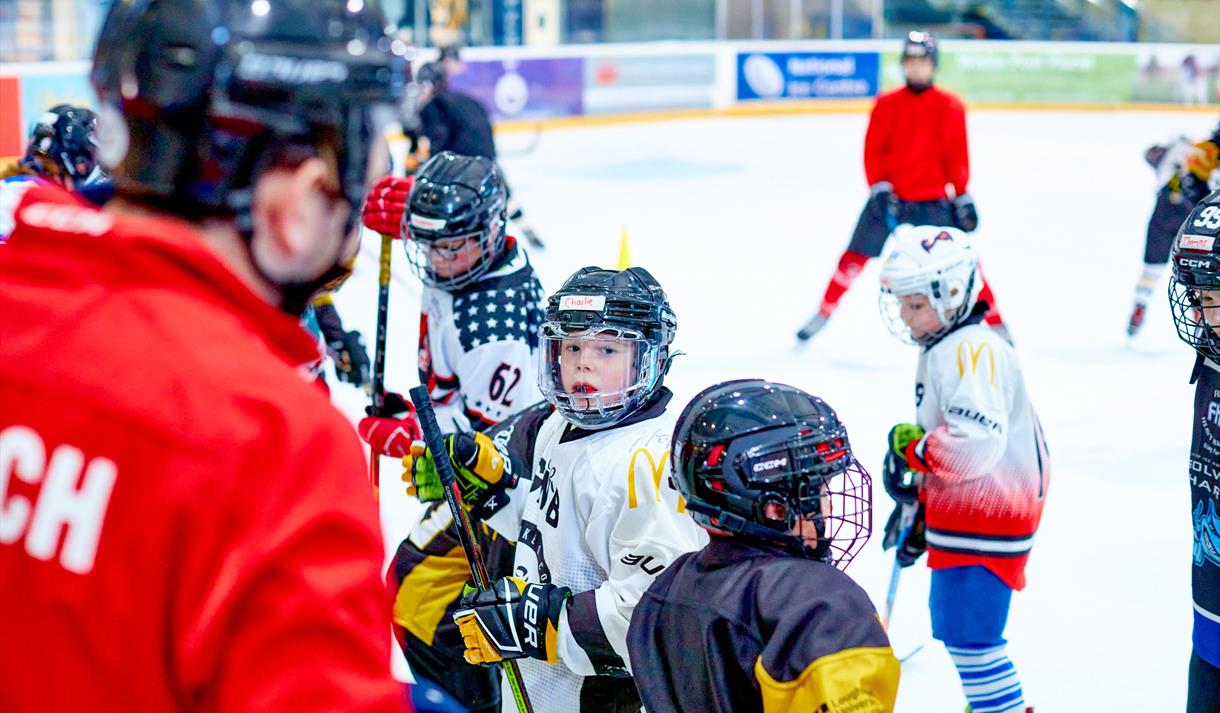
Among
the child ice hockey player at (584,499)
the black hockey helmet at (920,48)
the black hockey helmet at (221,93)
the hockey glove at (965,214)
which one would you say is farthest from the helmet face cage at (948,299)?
the black hockey helmet at (920,48)

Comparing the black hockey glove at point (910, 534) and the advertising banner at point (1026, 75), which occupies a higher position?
the advertising banner at point (1026, 75)

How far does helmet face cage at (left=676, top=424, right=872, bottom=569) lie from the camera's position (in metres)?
1.70

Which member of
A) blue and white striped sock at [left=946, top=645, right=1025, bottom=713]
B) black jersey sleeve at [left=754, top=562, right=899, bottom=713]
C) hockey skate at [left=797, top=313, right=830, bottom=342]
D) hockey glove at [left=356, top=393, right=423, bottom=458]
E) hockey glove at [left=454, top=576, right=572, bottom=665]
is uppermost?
black jersey sleeve at [left=754, top=562, right=899, bottom=713]

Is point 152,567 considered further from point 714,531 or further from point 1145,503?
point 1145,503

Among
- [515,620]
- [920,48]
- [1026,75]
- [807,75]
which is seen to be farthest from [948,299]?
[1026,75]

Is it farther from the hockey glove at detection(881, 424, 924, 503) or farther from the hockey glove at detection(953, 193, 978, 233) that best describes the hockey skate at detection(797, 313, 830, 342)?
the hockey glove at detection(881, 424, 924, 503)

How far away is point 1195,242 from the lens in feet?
7.77

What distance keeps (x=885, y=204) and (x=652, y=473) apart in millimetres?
4515

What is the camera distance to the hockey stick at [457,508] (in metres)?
2.18

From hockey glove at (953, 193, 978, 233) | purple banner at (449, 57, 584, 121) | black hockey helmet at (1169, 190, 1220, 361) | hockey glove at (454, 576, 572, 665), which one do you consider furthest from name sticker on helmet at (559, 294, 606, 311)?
purple banner at (449, 57, 584, 121)

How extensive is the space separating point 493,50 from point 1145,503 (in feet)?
33.0

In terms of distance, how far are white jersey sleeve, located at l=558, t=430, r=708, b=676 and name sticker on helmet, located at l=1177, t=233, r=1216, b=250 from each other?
94 cm

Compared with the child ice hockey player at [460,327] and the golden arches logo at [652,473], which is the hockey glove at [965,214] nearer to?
the child ice hockey player at [460,327]

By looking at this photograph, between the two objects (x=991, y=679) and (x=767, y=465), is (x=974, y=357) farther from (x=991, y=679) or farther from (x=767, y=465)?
(x=767, y=465)
